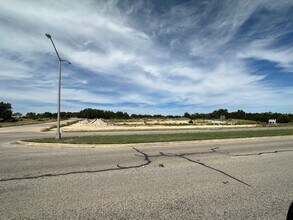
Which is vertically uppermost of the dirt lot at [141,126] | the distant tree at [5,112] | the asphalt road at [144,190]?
Answer: the distant tree at [5,112]

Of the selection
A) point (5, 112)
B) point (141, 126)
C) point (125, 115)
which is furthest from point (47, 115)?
point (141, 126)

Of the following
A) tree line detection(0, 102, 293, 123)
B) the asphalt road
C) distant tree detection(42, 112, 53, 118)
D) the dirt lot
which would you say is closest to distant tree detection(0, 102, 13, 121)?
tree line detection(0, 102, 293, 123)

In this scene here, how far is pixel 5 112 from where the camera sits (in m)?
92.9

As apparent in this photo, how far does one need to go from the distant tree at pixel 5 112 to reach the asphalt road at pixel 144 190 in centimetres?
9867

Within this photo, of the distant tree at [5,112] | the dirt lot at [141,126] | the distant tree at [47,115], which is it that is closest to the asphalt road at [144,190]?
the dirt lot at [141,126]

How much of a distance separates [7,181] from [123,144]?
8.44 metres

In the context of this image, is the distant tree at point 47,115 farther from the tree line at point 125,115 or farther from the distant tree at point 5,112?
the distant tree at point 5,112

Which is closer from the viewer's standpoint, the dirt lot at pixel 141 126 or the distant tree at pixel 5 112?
the dirt lot at pixel 141 126

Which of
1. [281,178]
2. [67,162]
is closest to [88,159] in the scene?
[67,162]

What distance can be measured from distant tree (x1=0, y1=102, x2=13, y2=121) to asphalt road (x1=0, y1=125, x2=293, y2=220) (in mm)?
98665

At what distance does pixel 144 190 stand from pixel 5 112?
10548 centimetres

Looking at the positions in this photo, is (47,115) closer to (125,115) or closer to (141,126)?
(125,115)

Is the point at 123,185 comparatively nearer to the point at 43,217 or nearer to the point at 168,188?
the point at 168,188

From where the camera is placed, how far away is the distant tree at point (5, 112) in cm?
9160
